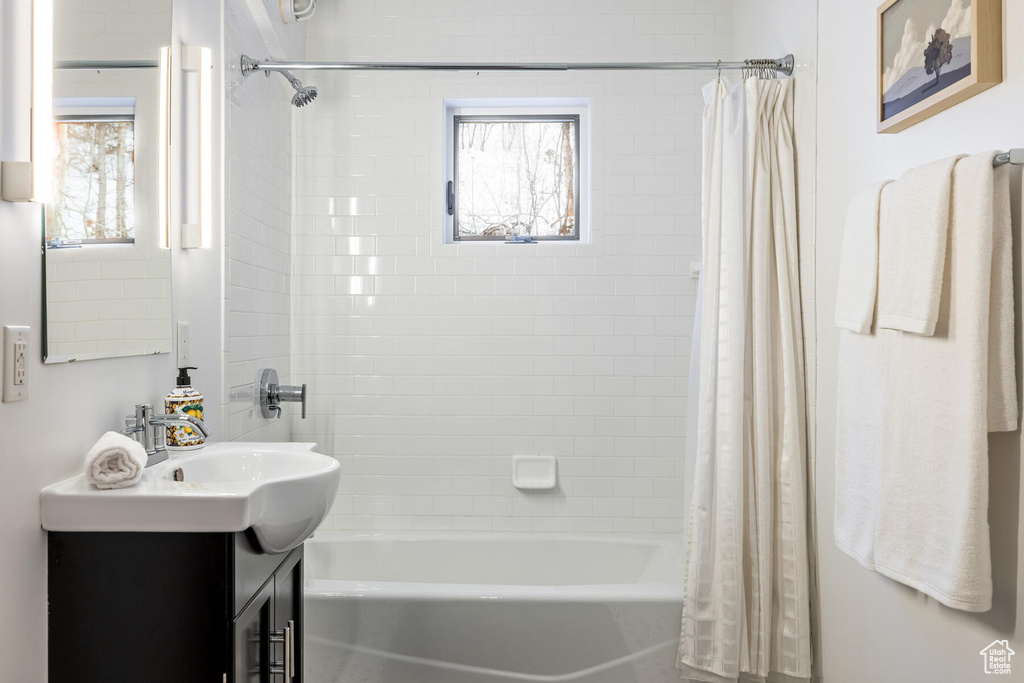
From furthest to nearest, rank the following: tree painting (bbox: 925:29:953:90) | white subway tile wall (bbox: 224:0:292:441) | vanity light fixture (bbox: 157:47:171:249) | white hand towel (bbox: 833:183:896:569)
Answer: white subway tile wall (bbox: 224:0:292:441) → vanity light fixture (bbox: 157:47:171:249) → white hand towel (bbox: 833:183:896:569) → tree painting (bbox: 925:29:953:90)

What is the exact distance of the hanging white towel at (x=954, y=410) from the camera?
48.6 inches

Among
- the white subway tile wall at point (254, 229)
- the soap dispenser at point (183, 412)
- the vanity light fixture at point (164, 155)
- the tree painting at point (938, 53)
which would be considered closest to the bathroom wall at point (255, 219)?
the white subway tile wall at point (254, 229)

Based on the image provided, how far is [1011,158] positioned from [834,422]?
92 centimetres

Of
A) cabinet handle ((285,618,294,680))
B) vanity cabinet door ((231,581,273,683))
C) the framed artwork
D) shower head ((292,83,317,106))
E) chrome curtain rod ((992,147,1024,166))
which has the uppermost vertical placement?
shower head ((292,83,317,106))

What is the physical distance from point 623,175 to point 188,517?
2223mm

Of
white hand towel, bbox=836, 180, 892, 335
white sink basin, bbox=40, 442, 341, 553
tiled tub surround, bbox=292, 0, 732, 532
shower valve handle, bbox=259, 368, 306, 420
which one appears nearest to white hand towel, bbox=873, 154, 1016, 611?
white hand towel, bbox=836, 180, 892, 335

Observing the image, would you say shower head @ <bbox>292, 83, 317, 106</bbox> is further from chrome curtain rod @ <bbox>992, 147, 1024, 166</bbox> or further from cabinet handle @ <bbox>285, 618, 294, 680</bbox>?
chrome curtain rod @ <bbox>992, 147, 1024, 166</bbox>

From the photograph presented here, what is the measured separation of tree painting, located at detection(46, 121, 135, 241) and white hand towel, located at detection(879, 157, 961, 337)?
1.68m

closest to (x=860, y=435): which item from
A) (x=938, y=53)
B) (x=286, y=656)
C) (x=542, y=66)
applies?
(x=938, y=53)

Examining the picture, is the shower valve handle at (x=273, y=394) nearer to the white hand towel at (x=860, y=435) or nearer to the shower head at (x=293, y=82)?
the shower head at (x=293, y=82)

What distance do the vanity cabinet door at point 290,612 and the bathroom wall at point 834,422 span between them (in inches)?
55.4

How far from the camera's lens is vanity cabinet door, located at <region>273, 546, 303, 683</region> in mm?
1458

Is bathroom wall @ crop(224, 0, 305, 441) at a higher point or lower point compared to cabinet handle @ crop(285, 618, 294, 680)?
higher

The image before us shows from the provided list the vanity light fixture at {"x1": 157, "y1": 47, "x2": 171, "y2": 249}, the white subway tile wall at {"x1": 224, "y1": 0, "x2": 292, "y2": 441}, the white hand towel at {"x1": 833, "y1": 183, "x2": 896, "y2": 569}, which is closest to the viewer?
the white hand towel at {"x1": 833, "y1": 183, "x2": 896, "y2": 569}
